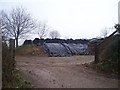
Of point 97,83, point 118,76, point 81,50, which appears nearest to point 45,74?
point 97,83

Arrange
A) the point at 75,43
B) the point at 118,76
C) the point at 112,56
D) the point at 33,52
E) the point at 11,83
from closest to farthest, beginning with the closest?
1. the point at 11,83
2. the point at 118,76
3. the point at 112,56
4. the point at 33,52
5. the point at 75,43

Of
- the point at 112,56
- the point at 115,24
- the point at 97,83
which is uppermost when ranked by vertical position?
the point at 115,24

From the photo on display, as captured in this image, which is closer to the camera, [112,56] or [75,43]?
[112,56]

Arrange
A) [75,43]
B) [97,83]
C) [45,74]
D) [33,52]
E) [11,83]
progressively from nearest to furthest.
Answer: [11,83]
[97,83]
[45,74]
[33,52]
[75,43]

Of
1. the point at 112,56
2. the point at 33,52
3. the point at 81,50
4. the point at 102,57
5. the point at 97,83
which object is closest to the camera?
the point at 97,83

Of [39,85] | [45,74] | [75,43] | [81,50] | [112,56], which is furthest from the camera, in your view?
[75,43]

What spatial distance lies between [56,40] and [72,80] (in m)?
23.3

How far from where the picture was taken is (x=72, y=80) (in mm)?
10367

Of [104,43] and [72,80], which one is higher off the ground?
[104,43]

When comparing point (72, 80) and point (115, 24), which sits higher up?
point (115, 24)

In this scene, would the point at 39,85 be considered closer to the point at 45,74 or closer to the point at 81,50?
the point at 45,74

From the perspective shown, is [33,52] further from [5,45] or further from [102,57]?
[5,45]

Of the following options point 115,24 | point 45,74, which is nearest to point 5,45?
point 45,74

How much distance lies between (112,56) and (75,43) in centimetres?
2127
